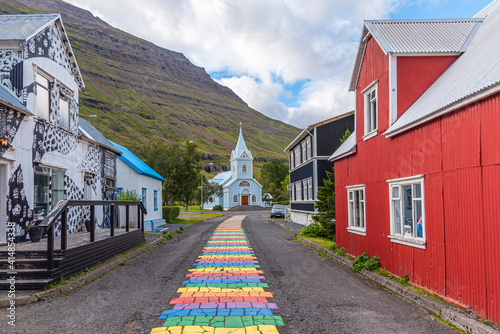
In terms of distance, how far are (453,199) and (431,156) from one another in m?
1.09

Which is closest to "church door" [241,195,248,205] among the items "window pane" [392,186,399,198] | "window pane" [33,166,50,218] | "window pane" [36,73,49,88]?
"window pane" [33,166,50,218]

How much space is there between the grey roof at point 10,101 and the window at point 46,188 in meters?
1.99

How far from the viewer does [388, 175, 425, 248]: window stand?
8.10 m

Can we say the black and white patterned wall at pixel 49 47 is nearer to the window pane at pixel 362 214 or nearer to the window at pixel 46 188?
the window at pixel 46 188

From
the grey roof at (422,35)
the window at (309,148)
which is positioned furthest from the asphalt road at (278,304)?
the window at (309,148)

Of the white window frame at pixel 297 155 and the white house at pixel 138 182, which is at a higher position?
the white window frame at pixel 297 155

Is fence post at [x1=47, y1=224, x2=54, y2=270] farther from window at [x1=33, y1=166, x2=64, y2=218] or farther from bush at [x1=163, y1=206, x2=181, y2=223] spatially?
bush at [x1=163, y1=206, x2=181, y2=223]

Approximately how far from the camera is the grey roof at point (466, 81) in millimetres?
6316

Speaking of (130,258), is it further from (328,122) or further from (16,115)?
(328,122)

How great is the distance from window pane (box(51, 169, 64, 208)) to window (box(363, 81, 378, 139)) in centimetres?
1019

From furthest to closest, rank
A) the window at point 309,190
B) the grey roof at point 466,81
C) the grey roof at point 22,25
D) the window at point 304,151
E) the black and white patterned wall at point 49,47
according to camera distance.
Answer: the window at point 304,151, the window at point 309,190, the black and white patterned wall at point 49,47, the grey roof at point 22,25, the grey roof at point 466,81

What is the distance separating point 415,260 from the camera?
8.23 meters

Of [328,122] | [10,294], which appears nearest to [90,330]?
[10,294]

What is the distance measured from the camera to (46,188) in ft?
41.0
